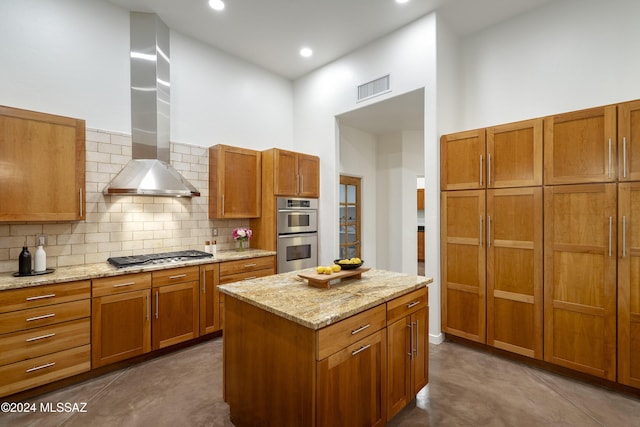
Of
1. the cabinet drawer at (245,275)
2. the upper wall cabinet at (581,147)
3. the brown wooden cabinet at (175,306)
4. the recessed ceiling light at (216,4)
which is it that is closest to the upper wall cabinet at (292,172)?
the cabinet drawer at (245,275)

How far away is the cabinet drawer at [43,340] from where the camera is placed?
223 cm

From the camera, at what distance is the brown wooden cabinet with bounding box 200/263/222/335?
331 cm

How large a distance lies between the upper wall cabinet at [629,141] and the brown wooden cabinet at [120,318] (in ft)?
14.3

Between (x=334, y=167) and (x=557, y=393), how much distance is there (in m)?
3.51

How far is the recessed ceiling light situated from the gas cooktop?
114 inches

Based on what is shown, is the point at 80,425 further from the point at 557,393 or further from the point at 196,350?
the point at 557,393

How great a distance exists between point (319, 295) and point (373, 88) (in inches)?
125

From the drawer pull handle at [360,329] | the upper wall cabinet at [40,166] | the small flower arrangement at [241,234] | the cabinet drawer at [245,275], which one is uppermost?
the upper wall cabinet at [40,166]

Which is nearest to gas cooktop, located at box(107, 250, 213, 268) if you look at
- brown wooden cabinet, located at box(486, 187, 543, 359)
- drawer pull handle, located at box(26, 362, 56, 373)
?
drawer pull handle, located at box(26, 362, 56, 373)

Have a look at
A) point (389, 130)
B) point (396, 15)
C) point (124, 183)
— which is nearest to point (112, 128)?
point (124, 183)

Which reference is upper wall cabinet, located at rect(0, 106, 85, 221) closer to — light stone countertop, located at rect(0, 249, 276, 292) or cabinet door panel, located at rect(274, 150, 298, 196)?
light stone countertop, located at rect(0, 249, 276, 292)

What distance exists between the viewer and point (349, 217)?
5.30 m

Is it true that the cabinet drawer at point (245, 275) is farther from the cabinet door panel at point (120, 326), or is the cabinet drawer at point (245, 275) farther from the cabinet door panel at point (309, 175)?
the cabinet door panel at point (309, 175)

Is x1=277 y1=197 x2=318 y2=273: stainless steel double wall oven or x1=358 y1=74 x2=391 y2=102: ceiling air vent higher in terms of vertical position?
x1=358 y1=74 x2=391 y2=102: ceiling air vent
